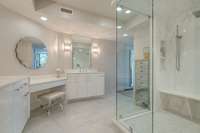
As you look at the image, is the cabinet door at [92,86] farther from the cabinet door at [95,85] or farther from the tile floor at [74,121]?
the tile floor at [74,121]

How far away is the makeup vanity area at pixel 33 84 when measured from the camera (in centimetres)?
142

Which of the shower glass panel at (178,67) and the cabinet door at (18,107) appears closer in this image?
the cabinet door at (18,107)

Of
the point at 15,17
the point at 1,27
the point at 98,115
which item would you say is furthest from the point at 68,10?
the point at 98,115

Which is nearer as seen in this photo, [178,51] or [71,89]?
[178,51]

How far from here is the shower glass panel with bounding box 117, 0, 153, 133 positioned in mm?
2534

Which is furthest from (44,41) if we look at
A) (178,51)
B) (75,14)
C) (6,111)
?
(178,51)

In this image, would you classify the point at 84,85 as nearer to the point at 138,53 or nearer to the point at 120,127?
the point at 138,53

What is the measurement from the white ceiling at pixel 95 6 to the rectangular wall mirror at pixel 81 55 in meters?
1.46

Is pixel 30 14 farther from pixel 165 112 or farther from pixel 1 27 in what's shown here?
pixel 165 112

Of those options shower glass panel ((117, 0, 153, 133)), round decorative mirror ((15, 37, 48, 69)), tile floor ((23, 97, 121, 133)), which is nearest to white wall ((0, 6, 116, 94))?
round decorative mirror ((15, 37, 48, 69))

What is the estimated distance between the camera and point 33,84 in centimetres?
249

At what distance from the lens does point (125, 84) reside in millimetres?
4715

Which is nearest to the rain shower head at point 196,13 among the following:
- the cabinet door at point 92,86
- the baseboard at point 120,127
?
the baseboard at point 120,127

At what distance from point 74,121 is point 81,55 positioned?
7.98 feet
